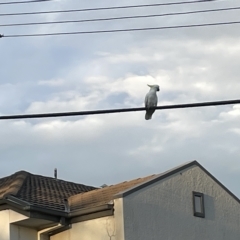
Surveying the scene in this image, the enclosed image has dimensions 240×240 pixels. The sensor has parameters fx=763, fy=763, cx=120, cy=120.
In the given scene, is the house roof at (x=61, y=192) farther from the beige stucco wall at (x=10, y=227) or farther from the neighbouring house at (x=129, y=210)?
the beige stucco wall at (x=10, y=227)

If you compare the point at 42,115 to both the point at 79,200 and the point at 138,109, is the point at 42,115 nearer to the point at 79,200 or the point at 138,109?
the point at 138,109

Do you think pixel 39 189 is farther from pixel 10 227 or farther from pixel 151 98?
pixel 151 98

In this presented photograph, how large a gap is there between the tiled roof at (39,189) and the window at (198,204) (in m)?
3.65

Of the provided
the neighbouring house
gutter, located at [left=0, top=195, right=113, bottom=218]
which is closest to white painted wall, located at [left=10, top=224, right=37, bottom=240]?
the neighbouring house

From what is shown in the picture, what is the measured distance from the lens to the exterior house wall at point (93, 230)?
751 inches

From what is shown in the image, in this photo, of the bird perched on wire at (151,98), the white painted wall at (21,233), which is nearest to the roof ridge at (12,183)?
the white painted wall at (21,233)

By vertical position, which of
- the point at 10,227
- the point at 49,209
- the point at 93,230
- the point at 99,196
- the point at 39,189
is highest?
the point at 39,189

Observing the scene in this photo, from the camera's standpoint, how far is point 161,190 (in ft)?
66.1

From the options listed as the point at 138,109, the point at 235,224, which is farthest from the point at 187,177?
the point at 138,109

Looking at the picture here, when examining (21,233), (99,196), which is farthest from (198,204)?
(21,233)

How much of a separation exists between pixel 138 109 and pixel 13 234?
28.6ft

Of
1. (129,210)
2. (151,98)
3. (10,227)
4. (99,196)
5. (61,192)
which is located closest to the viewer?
(151,98)

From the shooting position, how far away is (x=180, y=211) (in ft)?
67.3

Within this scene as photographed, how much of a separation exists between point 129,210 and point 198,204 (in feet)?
9.30
